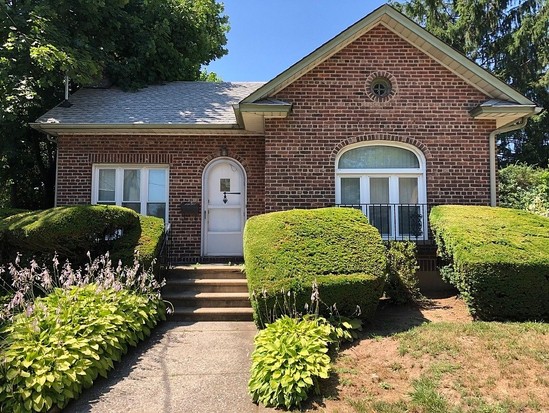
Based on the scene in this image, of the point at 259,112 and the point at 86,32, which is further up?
the point at 86,32

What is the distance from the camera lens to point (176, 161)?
943 cm

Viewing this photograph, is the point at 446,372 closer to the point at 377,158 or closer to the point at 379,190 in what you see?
the point at 379,190

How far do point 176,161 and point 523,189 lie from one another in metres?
12.6

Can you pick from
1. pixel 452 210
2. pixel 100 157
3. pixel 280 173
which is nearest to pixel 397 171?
pixel 452 210

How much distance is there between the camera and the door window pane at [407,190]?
341 inches

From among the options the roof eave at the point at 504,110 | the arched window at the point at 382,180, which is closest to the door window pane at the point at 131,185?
the arched window at the point at 382,180

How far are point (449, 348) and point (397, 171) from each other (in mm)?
4564

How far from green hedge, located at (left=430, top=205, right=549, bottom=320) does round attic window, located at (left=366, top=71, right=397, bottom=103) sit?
334 centimetres

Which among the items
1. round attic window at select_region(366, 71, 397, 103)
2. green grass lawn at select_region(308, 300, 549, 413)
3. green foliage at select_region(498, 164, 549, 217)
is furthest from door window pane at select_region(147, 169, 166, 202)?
green foliage at select_region(498, 164, 549, 217)

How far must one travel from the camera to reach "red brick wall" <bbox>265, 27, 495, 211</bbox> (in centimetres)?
842

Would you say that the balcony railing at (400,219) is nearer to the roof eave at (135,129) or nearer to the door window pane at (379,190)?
the door window pane at (379,190)

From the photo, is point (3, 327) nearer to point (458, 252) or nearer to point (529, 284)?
point (458, 252)

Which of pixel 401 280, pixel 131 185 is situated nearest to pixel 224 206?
pixel 131 185

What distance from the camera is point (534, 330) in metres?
5.20
